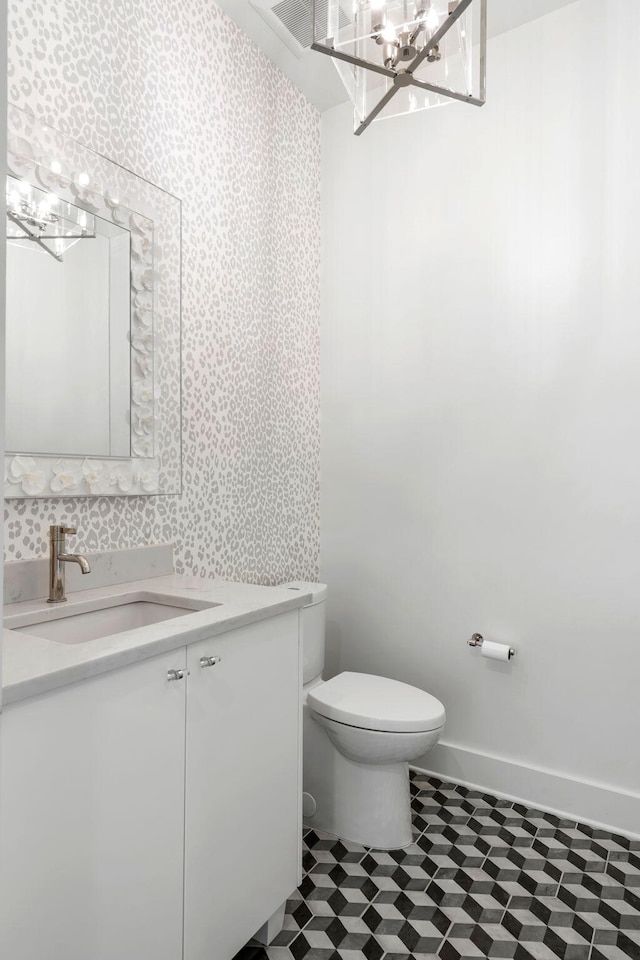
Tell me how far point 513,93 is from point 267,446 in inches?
62.4

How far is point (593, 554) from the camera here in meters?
2.03

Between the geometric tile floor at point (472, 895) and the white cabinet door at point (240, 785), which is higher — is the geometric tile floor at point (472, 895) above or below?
below

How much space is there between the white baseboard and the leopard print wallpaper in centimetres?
94

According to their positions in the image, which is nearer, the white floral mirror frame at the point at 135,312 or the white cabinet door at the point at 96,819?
the white cabinet door at the point at 96,819

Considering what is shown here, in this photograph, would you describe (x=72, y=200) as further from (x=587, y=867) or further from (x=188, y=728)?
(x=587, y=867)

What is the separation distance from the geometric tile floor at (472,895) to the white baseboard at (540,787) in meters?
0.04

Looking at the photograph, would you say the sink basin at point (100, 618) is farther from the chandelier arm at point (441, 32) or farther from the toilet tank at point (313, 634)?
the chandelier arm at point (441, 32)

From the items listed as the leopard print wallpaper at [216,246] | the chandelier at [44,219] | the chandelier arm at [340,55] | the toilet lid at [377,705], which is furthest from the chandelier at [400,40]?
the toilet lid at [377,705]

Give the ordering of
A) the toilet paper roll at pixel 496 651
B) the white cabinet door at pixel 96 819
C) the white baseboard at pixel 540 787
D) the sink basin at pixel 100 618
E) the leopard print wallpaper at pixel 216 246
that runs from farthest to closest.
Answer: the toilet paper roll at pixel 496 651, the white baseboard at pixel 540 787, the leopard print wallpaper at pixel 216 246, the sink basin at pixel 100 618, the white cabinet door at pixel 96 819

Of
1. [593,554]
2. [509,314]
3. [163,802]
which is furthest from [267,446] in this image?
[163,802]

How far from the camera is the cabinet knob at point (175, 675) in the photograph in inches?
44.6

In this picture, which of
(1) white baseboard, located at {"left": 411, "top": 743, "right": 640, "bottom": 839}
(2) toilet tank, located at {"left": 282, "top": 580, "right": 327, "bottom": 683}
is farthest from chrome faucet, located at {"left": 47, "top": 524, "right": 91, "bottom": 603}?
(1) white baseboard, located at {"left": 411, "top": 743, "right": 640, "bottom": 839}

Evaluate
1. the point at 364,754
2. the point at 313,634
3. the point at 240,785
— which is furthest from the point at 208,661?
the point at 313,634

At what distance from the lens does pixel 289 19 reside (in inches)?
83.0
